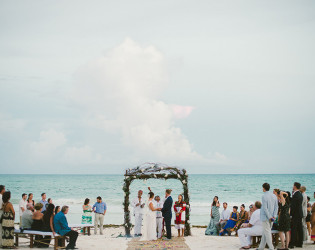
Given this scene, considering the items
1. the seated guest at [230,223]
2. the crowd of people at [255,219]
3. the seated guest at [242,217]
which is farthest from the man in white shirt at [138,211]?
the seated guest at [242,217]

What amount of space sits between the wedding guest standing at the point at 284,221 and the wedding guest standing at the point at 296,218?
0.46 metres

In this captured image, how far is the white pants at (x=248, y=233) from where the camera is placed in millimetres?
11163

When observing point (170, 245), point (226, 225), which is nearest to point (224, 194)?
point (226, 225)

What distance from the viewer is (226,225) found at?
1498cm

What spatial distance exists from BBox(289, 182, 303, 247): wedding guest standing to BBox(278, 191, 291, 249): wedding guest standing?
1.50 ft

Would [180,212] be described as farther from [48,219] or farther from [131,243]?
[48,219]

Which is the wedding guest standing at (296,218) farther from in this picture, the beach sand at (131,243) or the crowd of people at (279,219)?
the beach sand at (131,243)

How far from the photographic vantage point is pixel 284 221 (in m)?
10.8

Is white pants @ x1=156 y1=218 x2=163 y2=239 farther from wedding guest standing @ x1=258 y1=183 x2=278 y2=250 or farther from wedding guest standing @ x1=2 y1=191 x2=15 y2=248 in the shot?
wedding guest standing @ x1=2 y1=191 x2=15 y2=248

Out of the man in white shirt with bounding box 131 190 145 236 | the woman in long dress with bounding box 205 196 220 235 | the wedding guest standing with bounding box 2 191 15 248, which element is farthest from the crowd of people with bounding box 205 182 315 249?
the wedding guest standing with bounding box 2 191 15 248

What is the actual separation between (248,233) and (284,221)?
1.10 meters

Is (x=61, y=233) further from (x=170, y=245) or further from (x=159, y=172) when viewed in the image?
(x=159, y=172)

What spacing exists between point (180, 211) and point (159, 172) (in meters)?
1.67

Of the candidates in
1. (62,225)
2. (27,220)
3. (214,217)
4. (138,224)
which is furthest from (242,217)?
(27,220)
